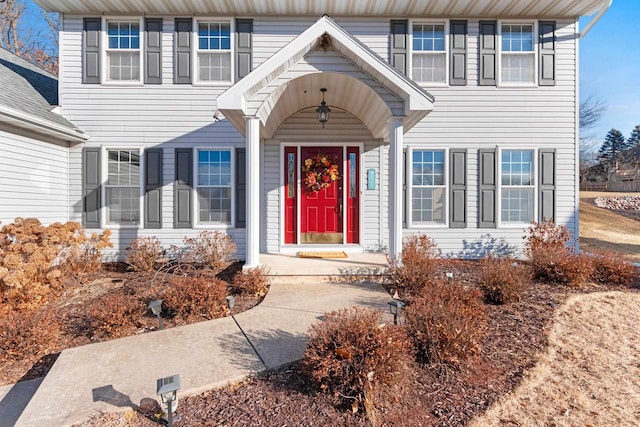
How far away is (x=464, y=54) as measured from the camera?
7.00 metres

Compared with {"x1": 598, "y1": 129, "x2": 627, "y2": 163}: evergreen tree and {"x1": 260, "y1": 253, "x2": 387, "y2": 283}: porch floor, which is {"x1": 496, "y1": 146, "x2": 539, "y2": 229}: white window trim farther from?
{"x1": 598, "y1": 129, "x2": 627, "y2": 163}: evergreen tree

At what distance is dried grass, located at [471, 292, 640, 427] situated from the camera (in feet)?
7.98

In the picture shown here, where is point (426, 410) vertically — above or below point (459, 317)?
below

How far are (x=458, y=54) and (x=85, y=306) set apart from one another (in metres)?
8.19

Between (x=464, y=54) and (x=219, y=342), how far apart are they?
24.1ft

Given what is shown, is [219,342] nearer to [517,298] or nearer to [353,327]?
[353,327]

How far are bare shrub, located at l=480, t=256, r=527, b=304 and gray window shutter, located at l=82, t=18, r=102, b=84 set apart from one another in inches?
323

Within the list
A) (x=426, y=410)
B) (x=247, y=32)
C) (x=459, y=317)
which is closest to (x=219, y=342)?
(x=426, y=410)

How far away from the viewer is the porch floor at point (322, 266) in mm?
5230

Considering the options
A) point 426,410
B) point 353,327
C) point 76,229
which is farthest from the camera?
point 76,229

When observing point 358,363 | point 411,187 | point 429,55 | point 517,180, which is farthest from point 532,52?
point 358,363

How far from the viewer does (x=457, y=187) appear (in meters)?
7.07

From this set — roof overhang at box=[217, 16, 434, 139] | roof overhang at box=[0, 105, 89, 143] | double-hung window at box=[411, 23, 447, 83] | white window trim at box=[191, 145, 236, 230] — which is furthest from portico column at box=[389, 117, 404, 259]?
roof overhang at box=[0, 105, 89, 143]

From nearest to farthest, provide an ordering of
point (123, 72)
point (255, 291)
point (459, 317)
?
point (459, 317), point (255, 291), point (123, 72)
